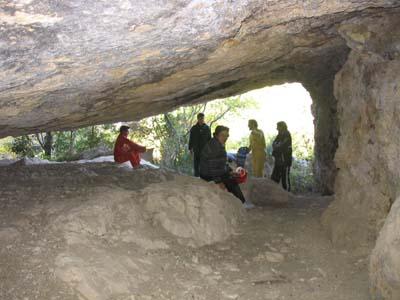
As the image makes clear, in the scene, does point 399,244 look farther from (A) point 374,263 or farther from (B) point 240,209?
(B) point 240,209

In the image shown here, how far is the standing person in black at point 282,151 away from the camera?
32.4 ft

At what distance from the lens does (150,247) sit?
5312mm

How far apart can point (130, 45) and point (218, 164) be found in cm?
366

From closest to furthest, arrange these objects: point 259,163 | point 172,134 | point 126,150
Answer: point 126,150
point 259,163
point 172,134

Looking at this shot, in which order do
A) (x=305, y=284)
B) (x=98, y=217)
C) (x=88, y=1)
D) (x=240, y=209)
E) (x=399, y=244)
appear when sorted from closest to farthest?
(x=88, y=1), (x=399, y=244), (x=305, y=284), (x=98, y=217), (x=240, y=209)

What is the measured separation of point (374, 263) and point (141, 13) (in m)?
2.80

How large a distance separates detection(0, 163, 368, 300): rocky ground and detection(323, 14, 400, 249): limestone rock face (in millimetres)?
395

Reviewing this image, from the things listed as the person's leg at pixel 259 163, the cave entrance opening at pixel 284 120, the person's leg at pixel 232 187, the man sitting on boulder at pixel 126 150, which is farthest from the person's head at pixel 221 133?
the cave entrance opening at pixel 284 120

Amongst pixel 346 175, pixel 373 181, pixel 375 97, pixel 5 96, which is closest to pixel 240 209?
pixel 346 175

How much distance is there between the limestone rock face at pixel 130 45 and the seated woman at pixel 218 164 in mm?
1101

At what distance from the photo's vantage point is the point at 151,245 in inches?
211

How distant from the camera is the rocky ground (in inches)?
171

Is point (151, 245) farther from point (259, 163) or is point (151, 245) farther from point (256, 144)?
point (259, 163)

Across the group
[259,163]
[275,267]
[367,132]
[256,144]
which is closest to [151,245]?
[275,267]
